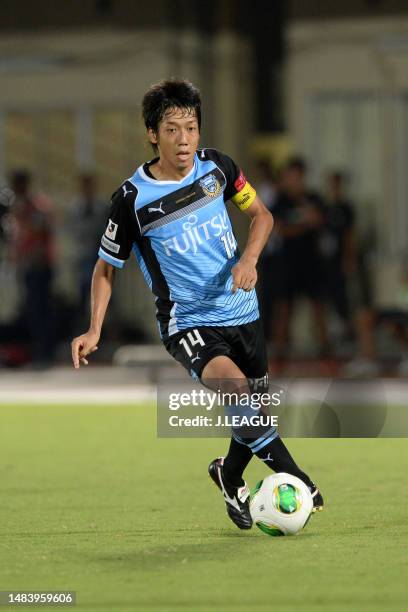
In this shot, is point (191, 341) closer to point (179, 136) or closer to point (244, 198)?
point (244, 198)

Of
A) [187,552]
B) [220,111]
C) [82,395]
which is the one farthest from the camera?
[220,111]

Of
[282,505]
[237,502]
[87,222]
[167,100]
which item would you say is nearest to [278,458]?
[282,505]

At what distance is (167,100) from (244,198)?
0.64m

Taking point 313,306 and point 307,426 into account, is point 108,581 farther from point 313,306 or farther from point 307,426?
point 313,306

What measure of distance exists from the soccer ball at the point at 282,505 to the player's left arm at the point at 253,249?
0.96m

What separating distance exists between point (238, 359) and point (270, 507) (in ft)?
2.37

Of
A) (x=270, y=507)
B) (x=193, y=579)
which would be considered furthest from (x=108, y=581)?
(x=270, y=507)

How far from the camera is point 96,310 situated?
7645 millimetres

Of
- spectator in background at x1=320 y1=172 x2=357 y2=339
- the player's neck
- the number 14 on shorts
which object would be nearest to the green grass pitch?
the number 14 on shorts

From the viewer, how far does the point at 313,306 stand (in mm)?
18203

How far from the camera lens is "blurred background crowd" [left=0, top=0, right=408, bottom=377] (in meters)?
21.0

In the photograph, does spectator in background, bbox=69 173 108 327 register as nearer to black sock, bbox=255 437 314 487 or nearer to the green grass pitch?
the green grass pitch

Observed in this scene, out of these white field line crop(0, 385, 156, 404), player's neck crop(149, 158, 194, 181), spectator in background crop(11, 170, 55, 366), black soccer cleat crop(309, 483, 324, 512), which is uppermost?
player's neck crop(149, 158, 194, 181)

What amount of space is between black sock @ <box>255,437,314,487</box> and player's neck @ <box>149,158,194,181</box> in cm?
131
